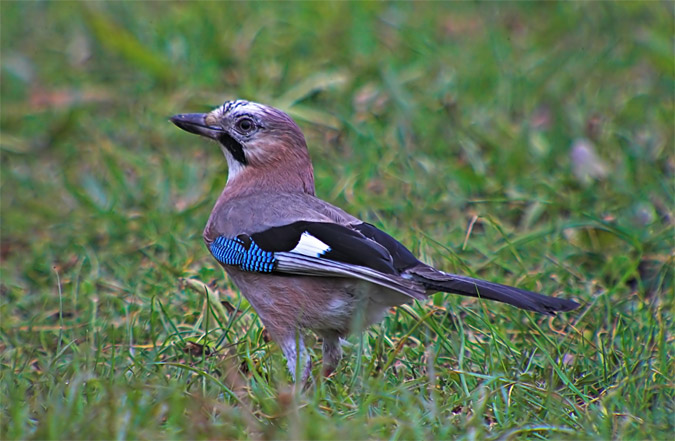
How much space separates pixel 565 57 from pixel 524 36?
0.68m

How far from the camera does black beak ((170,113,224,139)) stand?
15.2ft

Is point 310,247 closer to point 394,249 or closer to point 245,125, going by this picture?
point 394,249

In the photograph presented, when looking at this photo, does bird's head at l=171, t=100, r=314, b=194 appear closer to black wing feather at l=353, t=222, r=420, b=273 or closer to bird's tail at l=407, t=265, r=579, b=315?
black wing feather at l=353, t=222, r=420, b=273

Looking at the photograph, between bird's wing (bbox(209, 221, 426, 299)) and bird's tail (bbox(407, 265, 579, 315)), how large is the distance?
65 millimetres

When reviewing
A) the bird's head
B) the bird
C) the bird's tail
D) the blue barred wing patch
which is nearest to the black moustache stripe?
the bird's head

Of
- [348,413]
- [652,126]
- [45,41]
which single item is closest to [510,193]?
[652,126]

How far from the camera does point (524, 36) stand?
7789 mm

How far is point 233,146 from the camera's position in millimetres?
4617

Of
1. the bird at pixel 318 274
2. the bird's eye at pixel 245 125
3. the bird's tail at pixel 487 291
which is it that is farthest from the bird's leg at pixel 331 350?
the bird's eye at pixel 245 125

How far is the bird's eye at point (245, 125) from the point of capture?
457 cm

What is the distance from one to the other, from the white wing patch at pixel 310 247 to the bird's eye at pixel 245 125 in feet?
2.90

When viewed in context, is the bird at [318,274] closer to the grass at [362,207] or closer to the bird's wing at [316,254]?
the bird's wing at [316,254]

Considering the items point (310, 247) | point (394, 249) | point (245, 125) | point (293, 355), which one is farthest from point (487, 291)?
point (245, 125)

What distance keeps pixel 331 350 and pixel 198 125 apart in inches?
53.4
